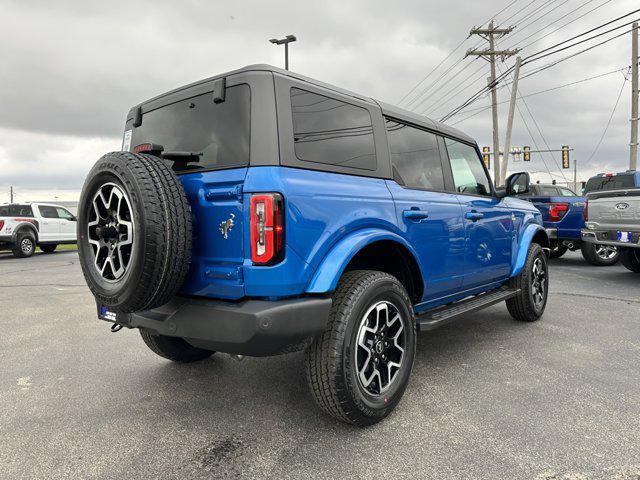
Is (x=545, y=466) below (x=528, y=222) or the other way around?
below

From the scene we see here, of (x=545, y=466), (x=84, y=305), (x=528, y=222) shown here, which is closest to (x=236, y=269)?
(x=545, y=466)

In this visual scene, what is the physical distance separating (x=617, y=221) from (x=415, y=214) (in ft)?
19.4

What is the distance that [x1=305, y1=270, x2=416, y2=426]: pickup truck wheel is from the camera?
2336 millimetres

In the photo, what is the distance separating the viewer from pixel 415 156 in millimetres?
3379

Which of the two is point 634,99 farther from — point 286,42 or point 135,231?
point 135,231

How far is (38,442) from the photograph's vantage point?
2447mm

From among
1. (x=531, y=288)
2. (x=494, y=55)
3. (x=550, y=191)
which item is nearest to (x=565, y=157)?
(x=494, y=55)

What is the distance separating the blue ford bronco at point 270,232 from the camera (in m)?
2.16

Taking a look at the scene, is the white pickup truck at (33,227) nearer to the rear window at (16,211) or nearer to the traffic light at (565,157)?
the rear window at (16,211)

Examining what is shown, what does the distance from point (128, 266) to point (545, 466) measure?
225 centimetres

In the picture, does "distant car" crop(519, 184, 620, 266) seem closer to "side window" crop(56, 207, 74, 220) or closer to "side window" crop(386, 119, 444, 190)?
"side window" crop(386, 119, 444, 190)

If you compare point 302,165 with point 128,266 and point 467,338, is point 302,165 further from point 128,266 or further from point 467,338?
point 467,338

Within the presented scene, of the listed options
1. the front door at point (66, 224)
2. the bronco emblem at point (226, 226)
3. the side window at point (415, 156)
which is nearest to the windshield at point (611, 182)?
the side window at point (415, 156)

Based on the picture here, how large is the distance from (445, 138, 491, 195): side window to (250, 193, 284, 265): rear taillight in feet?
6.95
